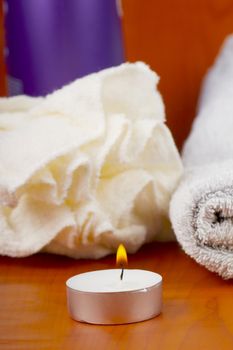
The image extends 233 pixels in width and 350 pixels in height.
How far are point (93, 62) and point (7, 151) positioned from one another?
0.87ft

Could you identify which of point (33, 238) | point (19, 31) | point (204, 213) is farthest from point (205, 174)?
point (19, 31)

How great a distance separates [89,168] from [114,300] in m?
0.21

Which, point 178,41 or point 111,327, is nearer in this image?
point 111,327

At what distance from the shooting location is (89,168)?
70cm

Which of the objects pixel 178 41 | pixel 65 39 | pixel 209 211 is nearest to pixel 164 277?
pixel 209 211

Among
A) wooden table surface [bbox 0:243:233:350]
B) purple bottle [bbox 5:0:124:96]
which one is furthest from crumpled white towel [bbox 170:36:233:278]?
purple bottle [bbox 5:0:124:96]

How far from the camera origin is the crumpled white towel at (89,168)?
691 millimetres

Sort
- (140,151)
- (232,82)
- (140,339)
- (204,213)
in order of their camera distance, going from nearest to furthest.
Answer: (140,339) < (204,213) < (140,151) < (232,82)

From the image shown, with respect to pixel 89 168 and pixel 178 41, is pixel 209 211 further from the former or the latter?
pixel 178 41

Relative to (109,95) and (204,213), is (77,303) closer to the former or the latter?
(204,213)

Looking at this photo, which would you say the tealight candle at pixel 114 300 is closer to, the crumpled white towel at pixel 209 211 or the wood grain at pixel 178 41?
the crumpled white towel at pixel 209 211

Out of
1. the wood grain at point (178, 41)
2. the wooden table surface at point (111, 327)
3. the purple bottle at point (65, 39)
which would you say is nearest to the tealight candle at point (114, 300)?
the wooden table surface at point (111, 327)

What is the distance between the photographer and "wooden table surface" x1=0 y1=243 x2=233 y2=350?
0.50 meters

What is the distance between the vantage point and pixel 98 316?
20.8 inches
